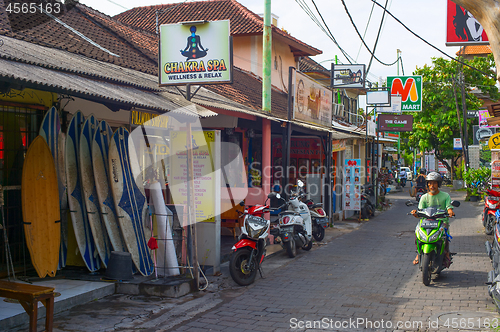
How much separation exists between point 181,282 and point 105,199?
1734mm

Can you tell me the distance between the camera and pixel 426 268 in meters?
7.04

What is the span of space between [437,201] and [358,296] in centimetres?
223

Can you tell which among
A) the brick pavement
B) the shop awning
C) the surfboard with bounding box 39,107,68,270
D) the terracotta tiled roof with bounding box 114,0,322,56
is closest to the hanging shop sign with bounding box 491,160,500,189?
the brick pavement

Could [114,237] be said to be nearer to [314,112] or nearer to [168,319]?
[168,319]

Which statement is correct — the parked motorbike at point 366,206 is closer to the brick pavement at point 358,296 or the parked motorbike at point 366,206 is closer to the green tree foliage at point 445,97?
the brick pavement at point 358,296

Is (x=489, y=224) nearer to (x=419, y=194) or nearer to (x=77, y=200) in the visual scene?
→ (x=419, y=194)

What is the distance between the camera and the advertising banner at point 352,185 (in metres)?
15.8

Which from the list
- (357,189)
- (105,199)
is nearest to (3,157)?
(105,199)

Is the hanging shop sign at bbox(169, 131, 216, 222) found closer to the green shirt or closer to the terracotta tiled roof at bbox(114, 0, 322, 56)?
the green shirt

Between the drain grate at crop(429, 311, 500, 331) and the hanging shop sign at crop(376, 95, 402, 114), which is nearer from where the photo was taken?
the drain grate at crop(429, 311, 500, 331)

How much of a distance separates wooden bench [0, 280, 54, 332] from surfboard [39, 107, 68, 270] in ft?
7.48

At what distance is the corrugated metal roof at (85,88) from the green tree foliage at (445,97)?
98.0 ft

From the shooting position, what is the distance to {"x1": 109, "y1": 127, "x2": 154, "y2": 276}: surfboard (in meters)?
7.08

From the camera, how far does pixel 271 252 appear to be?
9.94 meters
